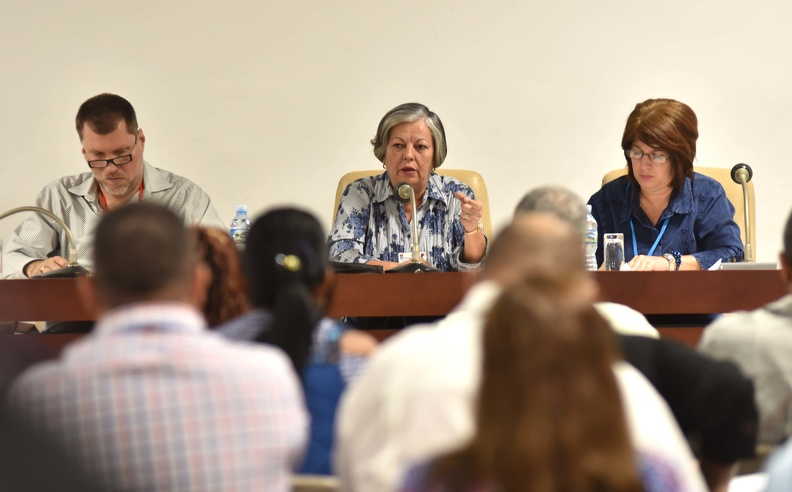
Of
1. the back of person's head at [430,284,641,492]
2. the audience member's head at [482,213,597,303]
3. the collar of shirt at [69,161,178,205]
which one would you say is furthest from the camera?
the collar of shirt at [69,161,178,205]

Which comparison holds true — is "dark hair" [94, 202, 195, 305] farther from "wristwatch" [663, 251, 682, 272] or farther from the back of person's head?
"wristwatch" [663, 251, 682, 272]

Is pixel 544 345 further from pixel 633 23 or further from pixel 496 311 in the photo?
pixel 633 23

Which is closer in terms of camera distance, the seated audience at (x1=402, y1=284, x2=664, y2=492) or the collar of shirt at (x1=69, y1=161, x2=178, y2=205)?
the seated audience at (x1=402, y1=284, x2=664, y2=492)

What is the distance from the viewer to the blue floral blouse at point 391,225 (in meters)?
4.32

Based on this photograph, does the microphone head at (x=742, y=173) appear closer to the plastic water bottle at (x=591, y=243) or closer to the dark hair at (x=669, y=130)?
the dark hair at (x=669, y=130)

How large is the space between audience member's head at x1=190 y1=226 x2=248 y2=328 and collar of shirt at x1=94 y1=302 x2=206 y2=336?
0.77 m

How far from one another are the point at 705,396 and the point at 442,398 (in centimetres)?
60

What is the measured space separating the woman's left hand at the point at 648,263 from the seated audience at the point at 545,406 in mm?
2381

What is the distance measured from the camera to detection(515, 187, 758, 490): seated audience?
197 cm

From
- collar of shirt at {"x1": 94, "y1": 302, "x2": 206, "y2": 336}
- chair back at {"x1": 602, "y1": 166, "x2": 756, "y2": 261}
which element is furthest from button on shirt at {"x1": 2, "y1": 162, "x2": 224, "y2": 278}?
collar of shirt at {"x1": 94, "y1": 302, "x2": 206, "y2": 336}

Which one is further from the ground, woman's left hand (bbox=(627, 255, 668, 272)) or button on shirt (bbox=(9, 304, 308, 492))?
woman's left hand (bbox=(627, 255, 668, 272))

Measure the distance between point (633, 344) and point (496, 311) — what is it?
586mm

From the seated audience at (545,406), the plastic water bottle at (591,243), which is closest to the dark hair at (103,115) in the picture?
the plastic water bottle at (591,243)

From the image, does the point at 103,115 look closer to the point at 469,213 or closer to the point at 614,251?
the point at 469,213
